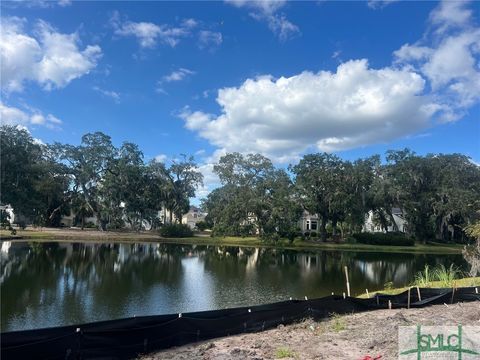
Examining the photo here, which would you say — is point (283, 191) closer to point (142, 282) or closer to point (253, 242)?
point (253, 242)

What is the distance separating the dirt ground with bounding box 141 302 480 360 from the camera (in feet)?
27.6

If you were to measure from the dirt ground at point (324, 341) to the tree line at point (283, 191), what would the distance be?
4322 centimetres

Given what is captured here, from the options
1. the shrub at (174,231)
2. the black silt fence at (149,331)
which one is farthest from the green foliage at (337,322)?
the shrub at (174,231)

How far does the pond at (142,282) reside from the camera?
16391mm

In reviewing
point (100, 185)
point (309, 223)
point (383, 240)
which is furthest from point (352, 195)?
point (100, 185)

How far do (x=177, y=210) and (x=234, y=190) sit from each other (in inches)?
533

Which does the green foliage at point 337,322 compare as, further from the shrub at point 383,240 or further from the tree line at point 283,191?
the shrub at point 383,240

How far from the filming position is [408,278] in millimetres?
28906

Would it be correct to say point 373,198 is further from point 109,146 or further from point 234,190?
point 109,146

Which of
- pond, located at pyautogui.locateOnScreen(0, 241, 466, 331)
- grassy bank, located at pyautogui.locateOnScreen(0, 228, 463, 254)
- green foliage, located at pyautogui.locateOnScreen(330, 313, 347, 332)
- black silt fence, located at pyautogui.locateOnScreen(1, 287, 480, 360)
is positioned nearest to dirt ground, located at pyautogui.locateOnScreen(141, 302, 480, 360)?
green foliage, located at pyautogui.locateOnScreen(330, 313, 347, 332)

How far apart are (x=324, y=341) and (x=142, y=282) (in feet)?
52.3

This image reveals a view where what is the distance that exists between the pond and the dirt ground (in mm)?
7215

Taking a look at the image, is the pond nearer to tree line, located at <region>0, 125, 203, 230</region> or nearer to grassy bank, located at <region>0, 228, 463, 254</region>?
grassy bank, located at <region>0, 228, 463, 254</region>

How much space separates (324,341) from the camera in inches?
372
